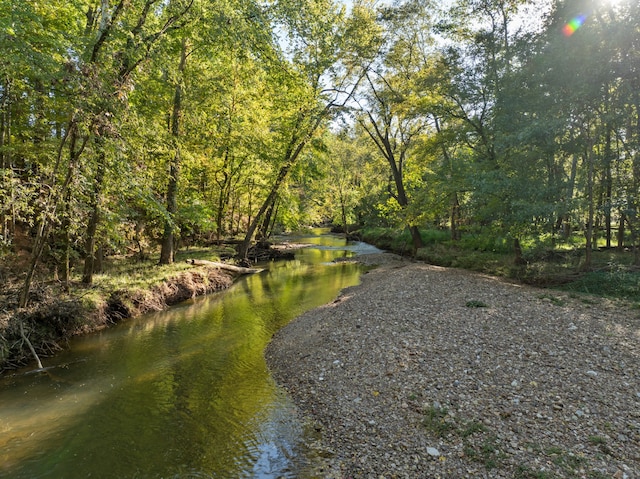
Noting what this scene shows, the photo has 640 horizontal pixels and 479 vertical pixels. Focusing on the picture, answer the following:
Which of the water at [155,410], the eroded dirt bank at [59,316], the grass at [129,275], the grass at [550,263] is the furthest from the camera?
the grass at [550,263]

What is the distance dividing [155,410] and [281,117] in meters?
22.2

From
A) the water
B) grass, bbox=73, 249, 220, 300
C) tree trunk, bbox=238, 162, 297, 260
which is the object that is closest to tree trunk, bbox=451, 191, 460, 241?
tree trunk, bbox=238, 162, 297, 260

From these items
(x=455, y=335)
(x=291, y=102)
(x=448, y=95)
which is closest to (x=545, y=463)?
(x=455, y=335)

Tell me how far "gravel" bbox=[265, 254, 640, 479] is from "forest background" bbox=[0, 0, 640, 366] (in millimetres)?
5783

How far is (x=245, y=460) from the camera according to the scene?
5.64 meters

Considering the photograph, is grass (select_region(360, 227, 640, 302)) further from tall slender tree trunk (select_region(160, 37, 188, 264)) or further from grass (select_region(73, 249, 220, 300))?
tall slender tree trunk (select_region(160, 37, 188, 264))

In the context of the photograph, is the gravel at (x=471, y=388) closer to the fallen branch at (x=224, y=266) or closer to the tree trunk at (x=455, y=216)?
the fallen branch at (x=224, y=266)

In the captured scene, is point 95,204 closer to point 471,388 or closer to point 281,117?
point 471,388

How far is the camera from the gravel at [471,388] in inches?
195

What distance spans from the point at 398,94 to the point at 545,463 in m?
23.0

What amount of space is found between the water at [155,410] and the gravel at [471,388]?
2.56 ft

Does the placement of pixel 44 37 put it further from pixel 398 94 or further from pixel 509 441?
pixel 398 94

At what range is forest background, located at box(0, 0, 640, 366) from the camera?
9672mm

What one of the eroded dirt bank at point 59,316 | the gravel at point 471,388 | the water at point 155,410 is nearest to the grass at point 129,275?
the eroded dirt bank at point 59,316
